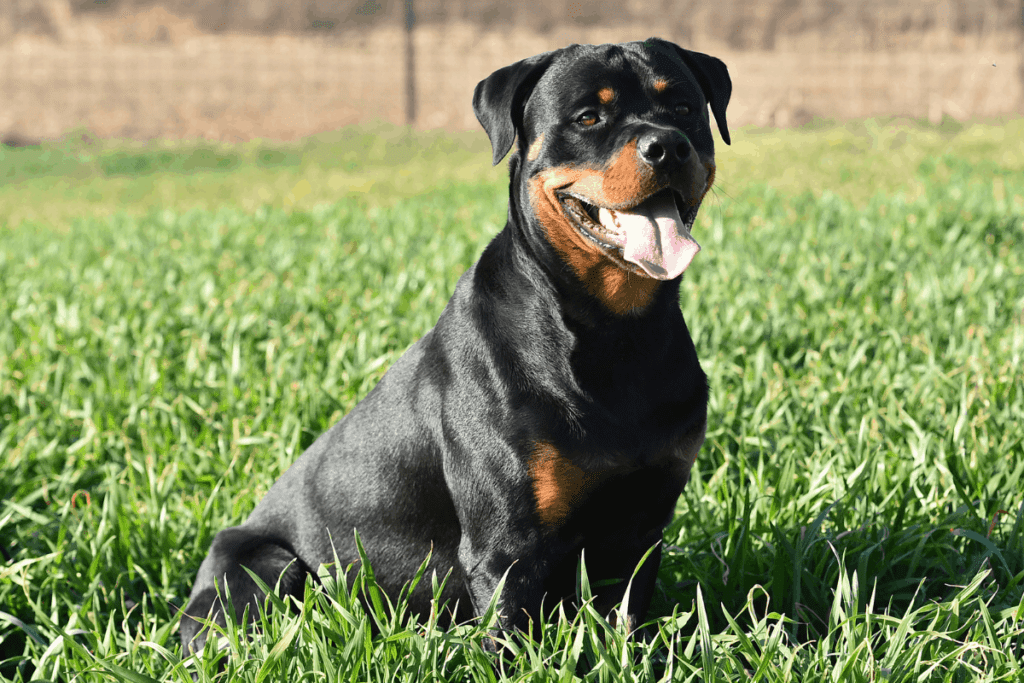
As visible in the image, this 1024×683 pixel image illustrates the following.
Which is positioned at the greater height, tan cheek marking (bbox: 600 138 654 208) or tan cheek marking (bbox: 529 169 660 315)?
tan cheek marking (bbox: 600 138 654 208)

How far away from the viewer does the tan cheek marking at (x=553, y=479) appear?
181cm

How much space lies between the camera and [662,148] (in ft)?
6.04

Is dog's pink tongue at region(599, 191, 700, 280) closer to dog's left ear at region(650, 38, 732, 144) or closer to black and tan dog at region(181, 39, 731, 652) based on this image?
black and tan dog at region(181, 39, 731, 652)

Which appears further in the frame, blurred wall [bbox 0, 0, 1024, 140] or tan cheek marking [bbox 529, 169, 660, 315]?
blurred wall [bbox 0, 0, 1024, 140]

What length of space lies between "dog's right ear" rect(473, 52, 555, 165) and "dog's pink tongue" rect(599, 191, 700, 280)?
31 cm

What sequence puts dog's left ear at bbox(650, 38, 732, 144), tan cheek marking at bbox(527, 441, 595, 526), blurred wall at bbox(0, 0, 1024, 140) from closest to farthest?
1. tan cheek marking at bbox(527, 441, 595, 526)
2. dog's left ear at bbox(650, 38, 732, 144)
3. blurred wall at bbox(0, 0, 1024, 140)

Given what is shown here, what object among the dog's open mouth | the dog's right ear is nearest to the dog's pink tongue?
the dog's open mouth

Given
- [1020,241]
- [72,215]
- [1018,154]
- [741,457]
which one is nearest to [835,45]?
[1018,154]

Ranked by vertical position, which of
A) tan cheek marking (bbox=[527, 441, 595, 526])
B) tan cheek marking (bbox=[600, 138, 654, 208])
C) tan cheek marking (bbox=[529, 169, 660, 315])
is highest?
tan cheek marking (bbox=[600, 138, 654, 208])

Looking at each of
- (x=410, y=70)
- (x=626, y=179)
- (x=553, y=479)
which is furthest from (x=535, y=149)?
(x=410, y=70)

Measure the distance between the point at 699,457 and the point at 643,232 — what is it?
4.39 ft

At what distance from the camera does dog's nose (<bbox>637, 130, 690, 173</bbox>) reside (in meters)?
1.84

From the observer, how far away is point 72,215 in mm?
9914

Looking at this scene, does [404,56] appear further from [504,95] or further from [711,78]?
[504,95]
